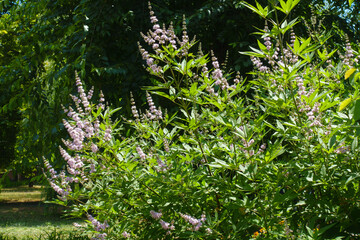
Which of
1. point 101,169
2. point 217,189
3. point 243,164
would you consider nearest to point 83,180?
point 101,169

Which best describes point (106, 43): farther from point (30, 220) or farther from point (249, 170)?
point (30, 220)

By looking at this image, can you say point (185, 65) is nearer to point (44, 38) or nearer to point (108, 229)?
point (108, 229)

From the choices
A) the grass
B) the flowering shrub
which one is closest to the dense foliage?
the grass

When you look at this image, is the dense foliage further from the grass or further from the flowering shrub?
the flowering shrub

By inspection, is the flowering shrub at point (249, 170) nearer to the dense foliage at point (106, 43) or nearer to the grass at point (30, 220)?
the dense foliage at point (106, 43)

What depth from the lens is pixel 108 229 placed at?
2.73m

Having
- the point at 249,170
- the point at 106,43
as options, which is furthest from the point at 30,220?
the point at 249,170

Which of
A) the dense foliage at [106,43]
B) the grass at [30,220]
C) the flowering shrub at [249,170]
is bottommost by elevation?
the grass at [30,220]

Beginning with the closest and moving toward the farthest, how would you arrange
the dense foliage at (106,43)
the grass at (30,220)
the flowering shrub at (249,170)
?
the flowering shrub at (249,170), the dense foliage at (106,43), the grass at (30,220)

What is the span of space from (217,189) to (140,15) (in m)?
4.42

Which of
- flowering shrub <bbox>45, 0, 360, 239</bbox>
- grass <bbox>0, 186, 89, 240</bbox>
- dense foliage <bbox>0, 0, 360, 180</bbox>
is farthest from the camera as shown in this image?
grass <bbox>0, 186, 89, 240</bbox>

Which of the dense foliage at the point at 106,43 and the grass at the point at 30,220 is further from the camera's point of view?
the grass at the point at 30,220

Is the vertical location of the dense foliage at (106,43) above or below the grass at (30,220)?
above

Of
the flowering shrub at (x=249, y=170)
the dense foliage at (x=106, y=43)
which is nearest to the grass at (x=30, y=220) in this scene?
the dense foliage at (x=106, y=43)
